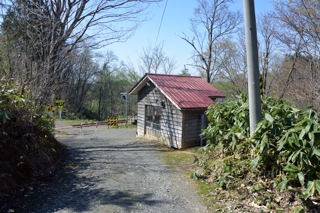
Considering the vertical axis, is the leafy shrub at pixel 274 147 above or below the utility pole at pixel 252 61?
below

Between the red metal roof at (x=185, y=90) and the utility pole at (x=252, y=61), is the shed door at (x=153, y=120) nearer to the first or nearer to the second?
the red metal roof at (x=185, y=90)

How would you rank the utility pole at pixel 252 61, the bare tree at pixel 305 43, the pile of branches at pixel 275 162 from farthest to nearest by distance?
the bare tree at pixel 305 43
the utility pole at pixel 252 61
the pile of branches at pixel 275 162

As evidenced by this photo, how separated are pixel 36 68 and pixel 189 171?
18.2 feet

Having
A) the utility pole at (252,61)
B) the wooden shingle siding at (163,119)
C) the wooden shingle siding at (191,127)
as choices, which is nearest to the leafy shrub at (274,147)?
the utility pole at (252,61)

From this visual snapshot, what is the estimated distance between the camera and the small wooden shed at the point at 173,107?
10.8m

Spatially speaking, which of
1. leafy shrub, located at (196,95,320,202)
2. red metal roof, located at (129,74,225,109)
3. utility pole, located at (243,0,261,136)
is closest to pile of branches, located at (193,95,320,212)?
leafy shrub, located at (196,95,320,202)

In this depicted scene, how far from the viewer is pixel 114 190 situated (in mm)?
5223

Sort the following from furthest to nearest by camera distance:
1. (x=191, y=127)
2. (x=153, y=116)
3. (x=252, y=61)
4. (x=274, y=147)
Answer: (x=153, y=116), (x=191, y=127), (x=252, y=61), (x=274, y=147)

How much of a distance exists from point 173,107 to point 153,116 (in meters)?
2.27

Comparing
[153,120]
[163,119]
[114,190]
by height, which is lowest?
[114,190]

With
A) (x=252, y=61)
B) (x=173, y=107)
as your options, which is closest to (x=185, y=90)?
(x=173, y=107)

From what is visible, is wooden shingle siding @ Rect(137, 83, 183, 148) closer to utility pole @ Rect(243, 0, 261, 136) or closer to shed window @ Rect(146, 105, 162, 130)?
shed window @ Rect(146, 105, 162, 130)

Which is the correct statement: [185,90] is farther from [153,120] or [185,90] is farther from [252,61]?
[252,61]

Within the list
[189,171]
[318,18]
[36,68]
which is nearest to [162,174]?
[189,171]
